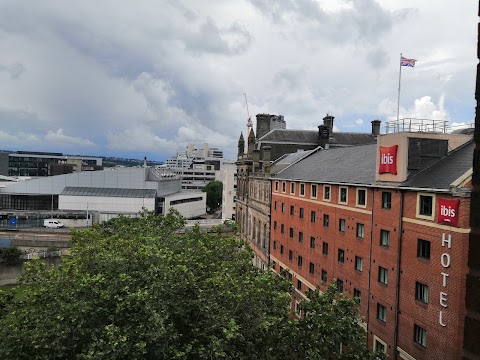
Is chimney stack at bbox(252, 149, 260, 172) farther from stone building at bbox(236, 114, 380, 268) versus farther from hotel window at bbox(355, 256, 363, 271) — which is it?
hotel window at bbox(355, 256, 363, 271)

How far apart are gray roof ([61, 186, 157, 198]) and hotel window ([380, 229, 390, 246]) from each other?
9687cm

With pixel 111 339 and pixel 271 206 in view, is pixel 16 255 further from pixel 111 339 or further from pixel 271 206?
pixel 111 339

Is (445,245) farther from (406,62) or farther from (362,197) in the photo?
(406,62)

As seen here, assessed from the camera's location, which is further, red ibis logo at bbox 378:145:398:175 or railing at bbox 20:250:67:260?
railing at bbox 20:250:67:260

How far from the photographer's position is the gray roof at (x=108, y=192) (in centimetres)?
12106

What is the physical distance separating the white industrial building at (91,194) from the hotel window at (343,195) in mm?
85818

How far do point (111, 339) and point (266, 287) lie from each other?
406 inches

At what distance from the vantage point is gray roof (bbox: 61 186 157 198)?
397 ft

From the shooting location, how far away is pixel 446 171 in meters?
30.1

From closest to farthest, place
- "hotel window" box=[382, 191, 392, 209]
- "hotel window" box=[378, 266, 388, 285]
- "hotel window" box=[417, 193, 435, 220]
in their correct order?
"hotel window" box=[417, 193, 435, 220], "hotel window" box=[382, 191, 392, 209], "hotel window" box=[378, 266, 388, 285]

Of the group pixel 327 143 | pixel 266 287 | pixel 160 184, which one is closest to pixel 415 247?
pixel 266 287

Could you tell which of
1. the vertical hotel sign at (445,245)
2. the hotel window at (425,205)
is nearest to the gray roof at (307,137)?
the hotel window at (425,205)

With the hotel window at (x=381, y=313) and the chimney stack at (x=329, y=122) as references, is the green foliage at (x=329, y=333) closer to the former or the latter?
the hotel window at (x=381, y=313)

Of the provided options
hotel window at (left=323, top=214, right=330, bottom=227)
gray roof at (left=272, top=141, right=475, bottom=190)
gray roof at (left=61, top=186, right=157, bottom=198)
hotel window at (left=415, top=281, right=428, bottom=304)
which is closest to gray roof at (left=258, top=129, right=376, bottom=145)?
gray roof at (left=272, top=141, right=475, bottom=190)
